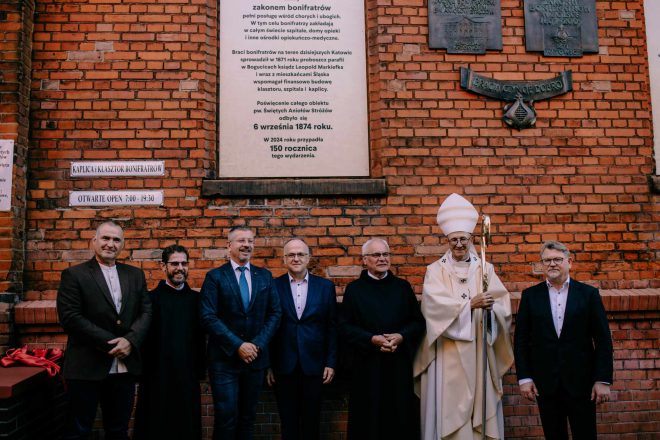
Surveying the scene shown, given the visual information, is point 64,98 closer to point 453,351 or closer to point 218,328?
point 218,328

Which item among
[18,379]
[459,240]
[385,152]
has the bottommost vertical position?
[18,379]

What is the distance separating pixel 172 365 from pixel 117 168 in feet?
6.42

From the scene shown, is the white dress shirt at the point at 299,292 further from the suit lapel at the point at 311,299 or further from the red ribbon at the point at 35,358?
the red ribbon at the point at 35,358

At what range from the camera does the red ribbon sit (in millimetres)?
4352

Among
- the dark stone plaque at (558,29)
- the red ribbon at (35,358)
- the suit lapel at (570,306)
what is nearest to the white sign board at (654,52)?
the dark stone plaque at (558,29)

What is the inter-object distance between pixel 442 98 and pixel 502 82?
0.58 meters

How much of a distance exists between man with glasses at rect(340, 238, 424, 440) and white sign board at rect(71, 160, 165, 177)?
6.80 ft

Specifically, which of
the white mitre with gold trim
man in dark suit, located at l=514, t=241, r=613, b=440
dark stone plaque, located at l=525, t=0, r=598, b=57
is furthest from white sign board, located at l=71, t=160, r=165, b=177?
dark stone plaque, located at l=525, t=0, r=598, b=57

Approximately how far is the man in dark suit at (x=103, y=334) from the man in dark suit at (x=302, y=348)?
39.2 inches

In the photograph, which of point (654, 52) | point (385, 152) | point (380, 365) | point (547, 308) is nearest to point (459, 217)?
point (547, 308)

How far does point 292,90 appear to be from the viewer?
540 centimetres

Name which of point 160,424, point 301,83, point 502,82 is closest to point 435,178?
point 502,82

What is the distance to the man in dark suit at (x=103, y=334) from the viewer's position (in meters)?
3.79

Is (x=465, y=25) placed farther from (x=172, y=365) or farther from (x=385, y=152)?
(x=172, y=365)
